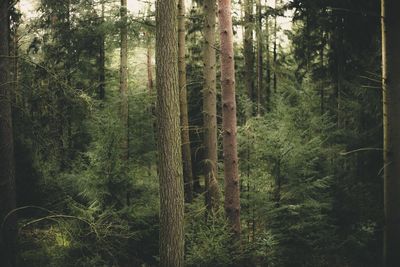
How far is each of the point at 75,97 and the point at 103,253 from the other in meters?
4.72

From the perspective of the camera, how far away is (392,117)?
Answer: 560 cm

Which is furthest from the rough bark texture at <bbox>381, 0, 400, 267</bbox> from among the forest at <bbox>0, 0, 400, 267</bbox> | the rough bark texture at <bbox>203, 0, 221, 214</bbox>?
the rough bark texture at <bbox>203, 0, 221, 214</bbox>

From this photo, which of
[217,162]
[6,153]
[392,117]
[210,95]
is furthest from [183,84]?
[392,117]

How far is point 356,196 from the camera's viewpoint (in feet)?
29.5

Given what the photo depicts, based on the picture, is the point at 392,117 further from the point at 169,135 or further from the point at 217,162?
the point at 217,162

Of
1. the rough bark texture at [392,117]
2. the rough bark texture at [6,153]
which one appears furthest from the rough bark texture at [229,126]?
the rough bark texture at [6,153]

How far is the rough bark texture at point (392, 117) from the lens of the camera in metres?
5.55

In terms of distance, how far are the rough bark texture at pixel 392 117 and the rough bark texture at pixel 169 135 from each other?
11.4 ft

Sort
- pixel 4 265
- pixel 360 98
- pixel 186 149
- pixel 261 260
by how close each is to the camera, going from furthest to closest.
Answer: pixel 186 149
pixel 360 98
pixel 261 260
pixel 4 265

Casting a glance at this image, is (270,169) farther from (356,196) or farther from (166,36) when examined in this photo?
(166,36)

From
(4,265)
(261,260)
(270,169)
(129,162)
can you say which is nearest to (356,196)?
(270,169)

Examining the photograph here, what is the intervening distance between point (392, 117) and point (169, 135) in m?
3.69

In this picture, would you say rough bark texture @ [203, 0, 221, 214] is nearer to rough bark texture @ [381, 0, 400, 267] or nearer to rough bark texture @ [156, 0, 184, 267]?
rough bark texture @ [156, 0, 184, 267]

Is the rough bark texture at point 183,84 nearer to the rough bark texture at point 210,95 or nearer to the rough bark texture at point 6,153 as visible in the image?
the rough bark texture at point 210,95
